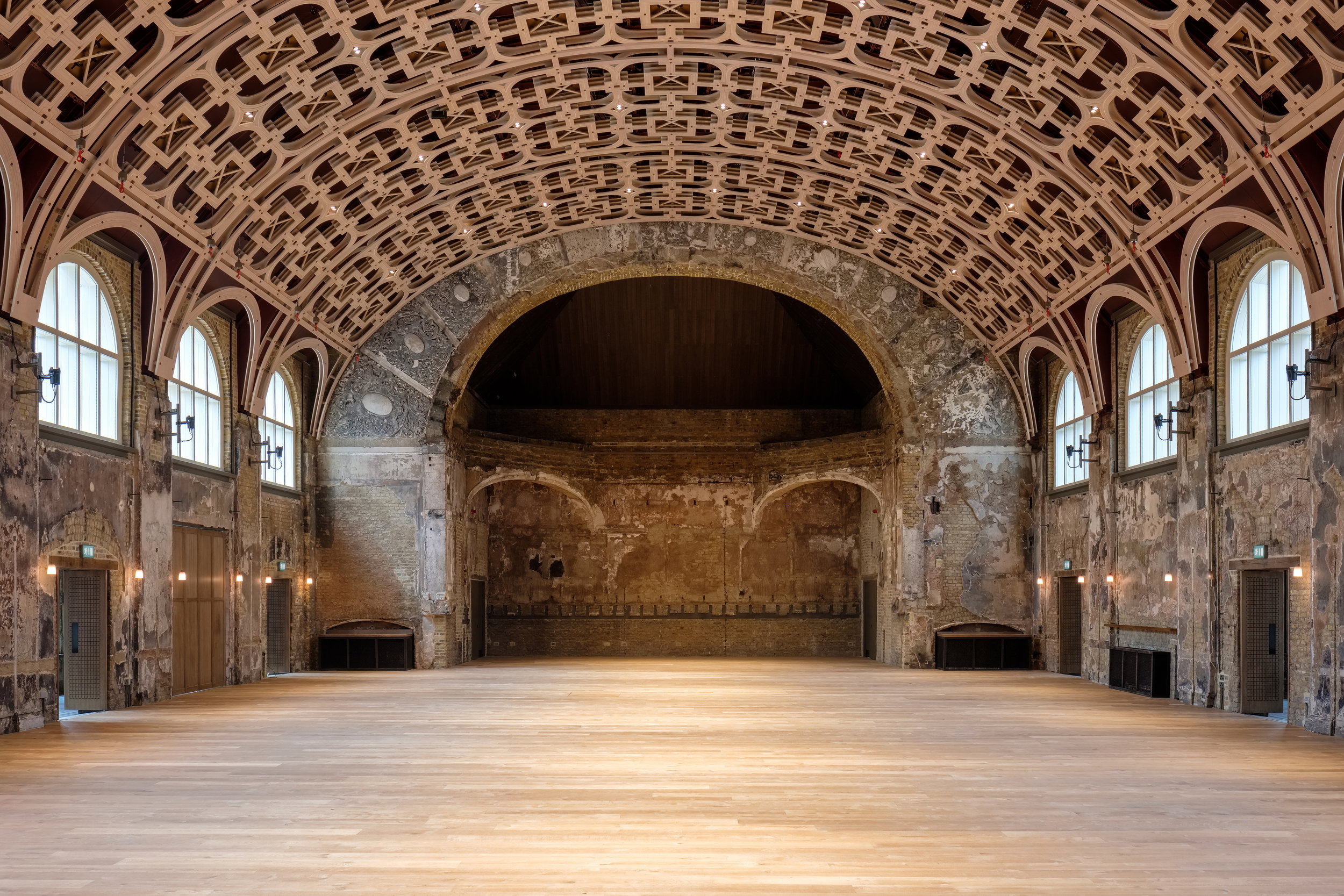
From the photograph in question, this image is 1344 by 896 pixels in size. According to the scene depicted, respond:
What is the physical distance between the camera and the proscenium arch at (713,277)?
3209 centimetres

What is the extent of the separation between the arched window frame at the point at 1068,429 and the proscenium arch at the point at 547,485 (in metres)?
14.6

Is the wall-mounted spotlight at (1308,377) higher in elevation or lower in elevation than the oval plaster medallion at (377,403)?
lower

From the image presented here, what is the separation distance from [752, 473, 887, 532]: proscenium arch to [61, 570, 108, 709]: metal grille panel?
66.8 ft

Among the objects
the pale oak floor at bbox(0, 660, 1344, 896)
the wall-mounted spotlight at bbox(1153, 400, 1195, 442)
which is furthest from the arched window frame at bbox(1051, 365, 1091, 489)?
the pale oak floor at bbox(0, 660, 1344, 896)

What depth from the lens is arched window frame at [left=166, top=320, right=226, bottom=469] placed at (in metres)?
24.6

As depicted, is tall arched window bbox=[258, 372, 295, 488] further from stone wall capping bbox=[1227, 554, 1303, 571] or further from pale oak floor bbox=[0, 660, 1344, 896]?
stone wall capping bbox=[1227, 554, 1303, 571]


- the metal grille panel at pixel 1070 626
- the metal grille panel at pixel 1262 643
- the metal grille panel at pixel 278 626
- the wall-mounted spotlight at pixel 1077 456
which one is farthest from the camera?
the metal grille panel at pixel 278 626

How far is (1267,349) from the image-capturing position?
2006cm

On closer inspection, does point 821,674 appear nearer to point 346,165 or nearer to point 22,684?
point 346,165

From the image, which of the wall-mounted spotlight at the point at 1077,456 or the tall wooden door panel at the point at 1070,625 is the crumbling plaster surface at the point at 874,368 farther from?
the wall-mounted spotlight at the point at 1077,456

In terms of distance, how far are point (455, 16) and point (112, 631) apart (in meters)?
11.8

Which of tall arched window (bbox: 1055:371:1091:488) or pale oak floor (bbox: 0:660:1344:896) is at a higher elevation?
tall arched window (bbox: 1055:371:1091:488)

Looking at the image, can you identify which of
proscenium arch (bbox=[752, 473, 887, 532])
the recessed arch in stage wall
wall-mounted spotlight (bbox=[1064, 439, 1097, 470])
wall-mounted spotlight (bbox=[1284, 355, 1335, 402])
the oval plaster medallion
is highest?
the recessed arch in stage wall

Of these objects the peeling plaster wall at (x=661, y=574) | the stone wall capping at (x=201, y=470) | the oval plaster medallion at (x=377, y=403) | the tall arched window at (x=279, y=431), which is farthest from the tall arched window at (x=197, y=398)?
the peeling plaster wall at (x=661, y=574)
